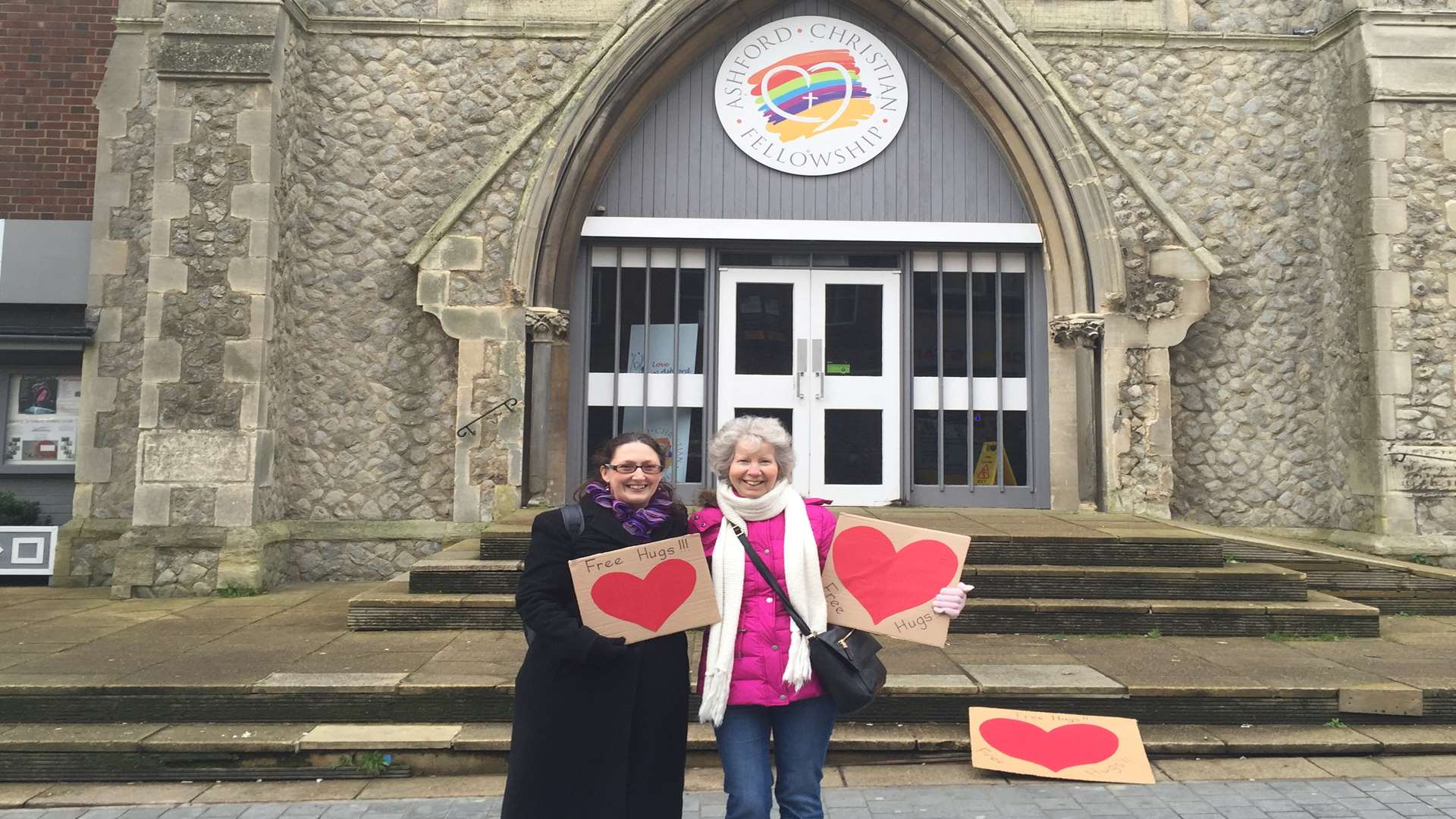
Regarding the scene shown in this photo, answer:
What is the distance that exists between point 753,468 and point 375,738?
93.5 inches

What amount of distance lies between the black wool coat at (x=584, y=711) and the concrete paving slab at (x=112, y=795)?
2.05 metres

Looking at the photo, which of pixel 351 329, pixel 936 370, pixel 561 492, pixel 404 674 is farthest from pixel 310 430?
pixel 936 370

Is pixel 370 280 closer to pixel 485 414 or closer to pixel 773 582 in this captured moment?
pixel 485 414

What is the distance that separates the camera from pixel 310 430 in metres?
8.08

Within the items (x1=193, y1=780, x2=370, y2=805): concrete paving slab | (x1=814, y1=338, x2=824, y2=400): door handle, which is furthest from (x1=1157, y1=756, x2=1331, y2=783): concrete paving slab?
(x1=814, y1=338, x2=824, y2=400): door handle

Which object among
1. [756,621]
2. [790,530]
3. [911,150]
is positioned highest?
[911,150]

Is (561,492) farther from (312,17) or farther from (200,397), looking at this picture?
(312,17)

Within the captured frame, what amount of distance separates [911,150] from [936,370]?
6.52ft

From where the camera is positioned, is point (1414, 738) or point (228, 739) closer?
point (228, 739)

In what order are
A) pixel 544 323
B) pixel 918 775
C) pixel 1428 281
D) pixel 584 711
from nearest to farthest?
pixel 584 711
pixel 918 775
pixel 1428 281
pixel 544 323

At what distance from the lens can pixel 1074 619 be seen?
5.74m

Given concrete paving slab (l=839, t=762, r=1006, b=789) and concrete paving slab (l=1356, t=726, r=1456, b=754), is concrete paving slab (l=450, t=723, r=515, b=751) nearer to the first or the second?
concrete paving slab (l=839, t=762, r=1006, b=789)

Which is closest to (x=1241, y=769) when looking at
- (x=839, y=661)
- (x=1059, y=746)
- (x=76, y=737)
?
→ (x=1059, y=746)

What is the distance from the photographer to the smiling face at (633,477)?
2770mm
